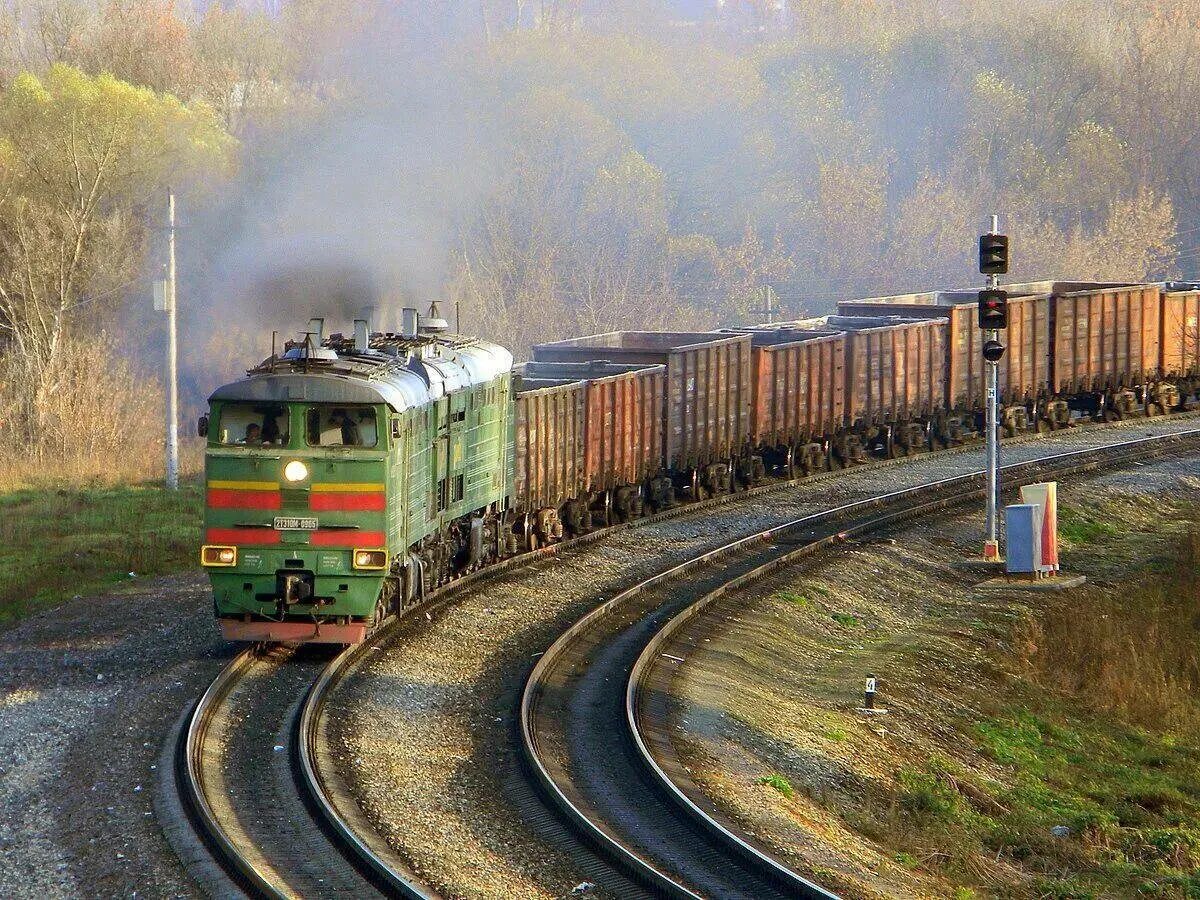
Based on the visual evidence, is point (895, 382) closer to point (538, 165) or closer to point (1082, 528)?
point (1082, 528)

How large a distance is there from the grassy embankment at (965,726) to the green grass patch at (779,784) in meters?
0.03

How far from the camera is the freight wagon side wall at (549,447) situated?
914 inches

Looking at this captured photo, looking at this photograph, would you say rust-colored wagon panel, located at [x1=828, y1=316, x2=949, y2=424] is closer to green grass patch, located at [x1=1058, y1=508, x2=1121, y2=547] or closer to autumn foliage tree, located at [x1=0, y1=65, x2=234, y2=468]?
green grass patch, located at [x1=1058, y1=508, x2=1121, y2=547]

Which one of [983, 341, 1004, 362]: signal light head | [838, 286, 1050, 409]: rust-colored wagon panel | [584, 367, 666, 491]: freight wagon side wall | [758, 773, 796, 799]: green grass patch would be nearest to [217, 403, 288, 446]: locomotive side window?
[758, 773, 796, 799]: green grass patch

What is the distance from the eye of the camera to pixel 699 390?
28984mm

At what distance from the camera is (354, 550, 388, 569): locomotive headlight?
16.1 meters

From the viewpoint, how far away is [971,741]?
694 inches

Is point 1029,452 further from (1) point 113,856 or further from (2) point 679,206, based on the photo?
(2) point 679,206

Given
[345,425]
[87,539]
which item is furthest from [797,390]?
[345,425]

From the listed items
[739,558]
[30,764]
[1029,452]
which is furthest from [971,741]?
[1029,452]

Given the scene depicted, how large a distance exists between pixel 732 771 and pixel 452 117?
185 ft

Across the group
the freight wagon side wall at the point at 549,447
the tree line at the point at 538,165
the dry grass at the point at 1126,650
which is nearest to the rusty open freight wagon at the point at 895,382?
the tree line at the point at 538,165

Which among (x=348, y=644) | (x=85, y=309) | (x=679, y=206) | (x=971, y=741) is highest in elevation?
(x=679, y=206)

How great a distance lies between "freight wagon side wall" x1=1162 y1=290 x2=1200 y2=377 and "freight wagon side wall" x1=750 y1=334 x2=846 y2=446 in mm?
12628
